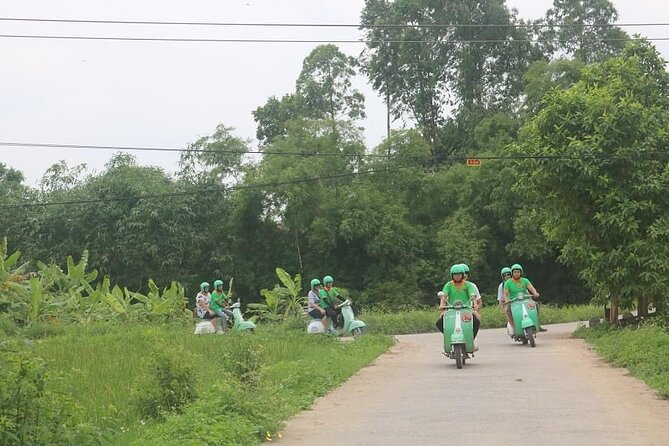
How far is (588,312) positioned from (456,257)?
1213 centimetres

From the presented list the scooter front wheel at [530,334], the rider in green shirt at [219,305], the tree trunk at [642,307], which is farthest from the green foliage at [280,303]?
the tree trunk at [642,307]

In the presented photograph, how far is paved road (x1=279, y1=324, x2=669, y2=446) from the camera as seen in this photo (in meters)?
8.96

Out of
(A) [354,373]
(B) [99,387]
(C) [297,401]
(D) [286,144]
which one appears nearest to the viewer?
(C) [297,401]

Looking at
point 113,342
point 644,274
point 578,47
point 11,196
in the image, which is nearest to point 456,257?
point 578,47

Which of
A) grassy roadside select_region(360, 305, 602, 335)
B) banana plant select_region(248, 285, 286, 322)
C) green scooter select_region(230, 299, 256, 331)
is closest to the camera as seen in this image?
green scooter select_region(230, 299, 256, 331)

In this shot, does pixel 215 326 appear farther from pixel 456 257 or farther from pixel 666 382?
pixel 456 257

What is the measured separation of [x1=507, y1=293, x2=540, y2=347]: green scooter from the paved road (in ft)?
9.97

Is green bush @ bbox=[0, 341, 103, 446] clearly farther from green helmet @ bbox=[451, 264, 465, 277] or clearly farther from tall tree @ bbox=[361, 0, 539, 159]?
tall tree @ bbox=[361, 0, 539, 159]

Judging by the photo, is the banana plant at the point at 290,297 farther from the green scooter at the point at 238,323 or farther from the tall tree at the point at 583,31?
the tall tree at the point at 583,31

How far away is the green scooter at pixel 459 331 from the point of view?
50.7 ft

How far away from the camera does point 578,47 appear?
48594mm

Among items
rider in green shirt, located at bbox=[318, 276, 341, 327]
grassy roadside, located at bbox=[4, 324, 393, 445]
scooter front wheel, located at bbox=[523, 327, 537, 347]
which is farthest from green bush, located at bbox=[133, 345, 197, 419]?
rider in green shirt, located at bbox=[318, 276, 341, 327]

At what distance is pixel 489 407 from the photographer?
10812 mm

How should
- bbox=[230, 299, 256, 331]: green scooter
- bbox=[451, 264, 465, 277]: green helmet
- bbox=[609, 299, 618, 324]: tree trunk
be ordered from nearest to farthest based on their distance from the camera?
1. bbox=[451, 264, 465, 277]: green helmet
2. bbox=[609, 299, 618, 324]: tree trunk
3. bbox=[230, 299, 256, 331]: green scooter
